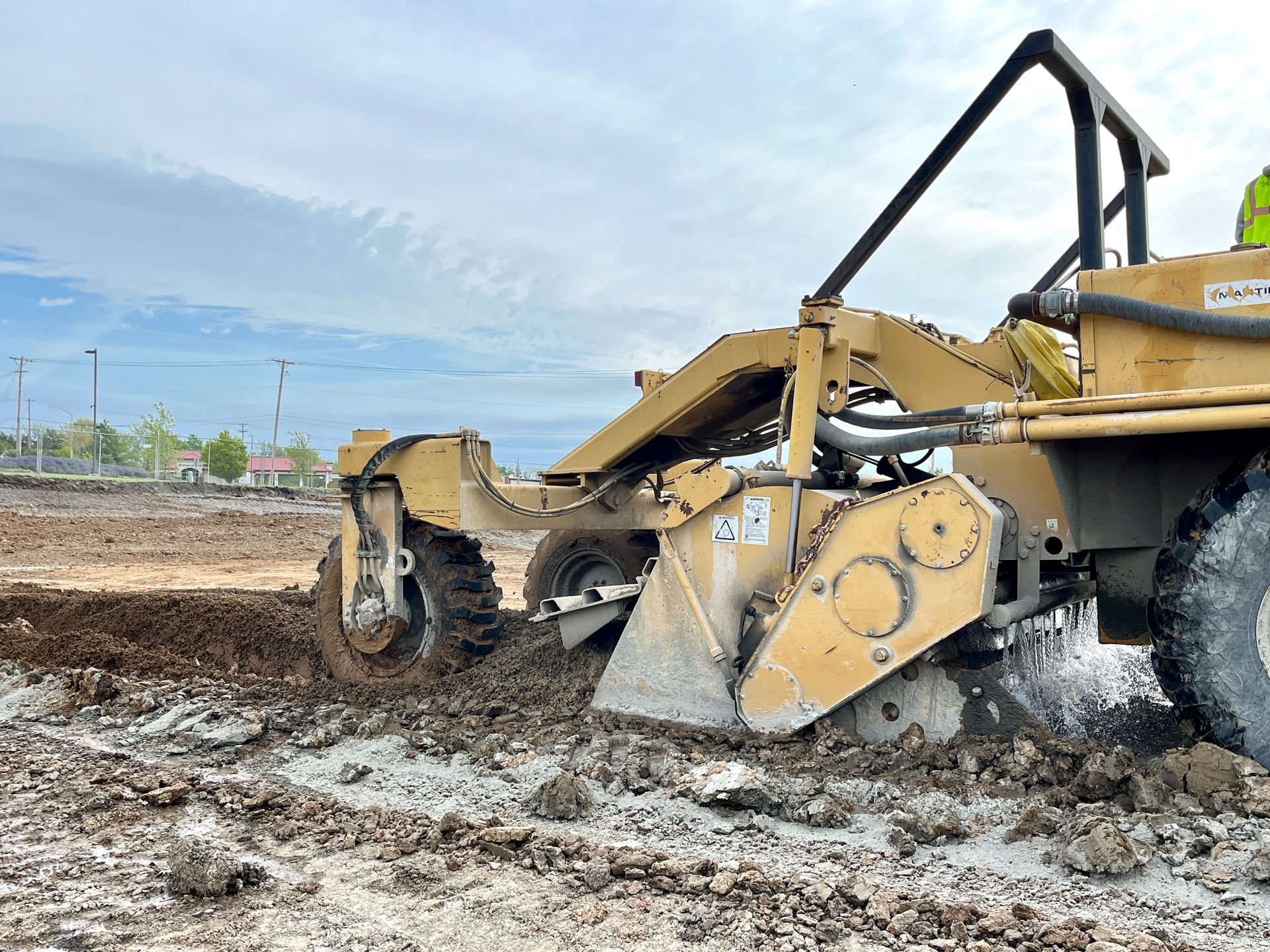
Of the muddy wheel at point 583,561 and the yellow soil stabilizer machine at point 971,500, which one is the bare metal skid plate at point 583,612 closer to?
the yellow soil stabilizer machine at point 971,500

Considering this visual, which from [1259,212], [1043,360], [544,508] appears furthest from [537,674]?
[1259,212]

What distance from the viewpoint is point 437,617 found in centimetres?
590

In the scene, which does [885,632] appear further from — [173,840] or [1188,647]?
[173,840]

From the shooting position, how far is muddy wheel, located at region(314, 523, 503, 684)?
5.82 meters

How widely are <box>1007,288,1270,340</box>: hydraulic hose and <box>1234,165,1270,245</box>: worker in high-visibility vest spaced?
1.21 meters

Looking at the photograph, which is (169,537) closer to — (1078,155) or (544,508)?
(544,508)

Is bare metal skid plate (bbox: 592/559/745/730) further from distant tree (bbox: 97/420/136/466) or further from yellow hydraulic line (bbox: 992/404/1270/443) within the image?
distant tree (bbox: 97/420/136/466)

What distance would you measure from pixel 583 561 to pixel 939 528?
3.48 metres

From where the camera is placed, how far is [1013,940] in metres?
2.57

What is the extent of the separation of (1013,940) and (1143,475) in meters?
2.09

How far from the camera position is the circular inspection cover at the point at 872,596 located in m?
3.87

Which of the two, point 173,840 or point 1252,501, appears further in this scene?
point 173,840

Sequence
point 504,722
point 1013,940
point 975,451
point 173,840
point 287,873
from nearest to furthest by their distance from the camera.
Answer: point 1013,940
point 287,873
point 173,840
point 975,451
point 504,722

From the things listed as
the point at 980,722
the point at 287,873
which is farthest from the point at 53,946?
the point at 980,722
